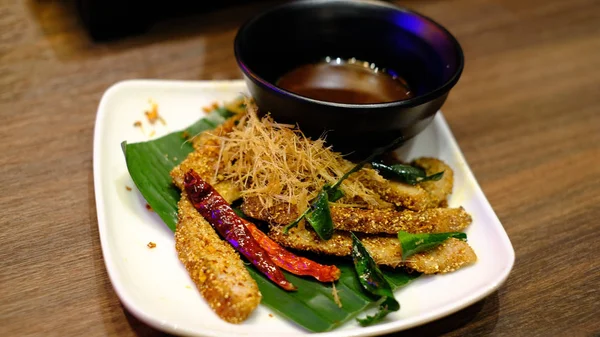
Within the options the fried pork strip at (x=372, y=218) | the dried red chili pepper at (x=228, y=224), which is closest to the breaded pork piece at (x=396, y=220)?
the fried pork strip at (x=372, y=218)

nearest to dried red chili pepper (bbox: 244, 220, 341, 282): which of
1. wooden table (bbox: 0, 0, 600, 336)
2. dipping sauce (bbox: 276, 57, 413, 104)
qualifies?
wooden table (bbox: 0, 0, 600, 336)

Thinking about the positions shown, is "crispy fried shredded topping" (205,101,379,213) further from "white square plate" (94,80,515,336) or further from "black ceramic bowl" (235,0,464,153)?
"white square plate" (94,80,515,336)

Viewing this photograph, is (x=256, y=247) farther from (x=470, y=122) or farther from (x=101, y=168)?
(x=470, y=122)

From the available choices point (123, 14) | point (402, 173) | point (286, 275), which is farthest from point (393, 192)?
point (123, 14)

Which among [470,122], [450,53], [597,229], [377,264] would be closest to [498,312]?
[377,264]

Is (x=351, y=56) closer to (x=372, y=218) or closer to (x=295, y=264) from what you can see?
(x=372, y=218)
